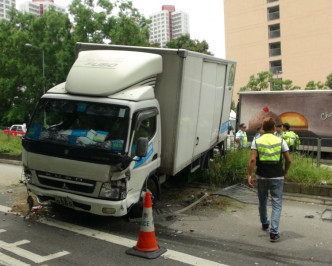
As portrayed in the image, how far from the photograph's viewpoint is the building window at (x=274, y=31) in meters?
49.3

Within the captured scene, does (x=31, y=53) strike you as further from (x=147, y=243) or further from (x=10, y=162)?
(x=147, y=243)

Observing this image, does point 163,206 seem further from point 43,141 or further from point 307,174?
point 307,174

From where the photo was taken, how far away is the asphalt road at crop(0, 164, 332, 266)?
470cm

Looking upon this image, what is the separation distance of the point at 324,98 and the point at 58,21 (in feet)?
79.1

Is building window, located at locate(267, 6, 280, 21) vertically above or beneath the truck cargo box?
above

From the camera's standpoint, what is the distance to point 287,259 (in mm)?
4793

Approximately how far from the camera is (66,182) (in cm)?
560

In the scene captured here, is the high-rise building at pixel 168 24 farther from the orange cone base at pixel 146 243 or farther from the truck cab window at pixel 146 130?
the orange cone base at pixel 146 243

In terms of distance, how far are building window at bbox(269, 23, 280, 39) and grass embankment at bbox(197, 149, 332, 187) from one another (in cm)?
4322

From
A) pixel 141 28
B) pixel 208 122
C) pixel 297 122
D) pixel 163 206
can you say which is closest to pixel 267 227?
pixel 163 206

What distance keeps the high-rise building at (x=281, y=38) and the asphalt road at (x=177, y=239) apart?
4312cm

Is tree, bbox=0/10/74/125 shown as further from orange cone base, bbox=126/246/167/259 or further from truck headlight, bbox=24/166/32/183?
orange cone base, bbox=126/246/167/259

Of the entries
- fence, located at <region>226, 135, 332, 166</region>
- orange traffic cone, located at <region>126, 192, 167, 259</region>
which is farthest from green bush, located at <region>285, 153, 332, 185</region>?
orange traffic cone, located at <region>126, 192, 167, 259</region>

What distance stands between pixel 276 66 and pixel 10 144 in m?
40.6
